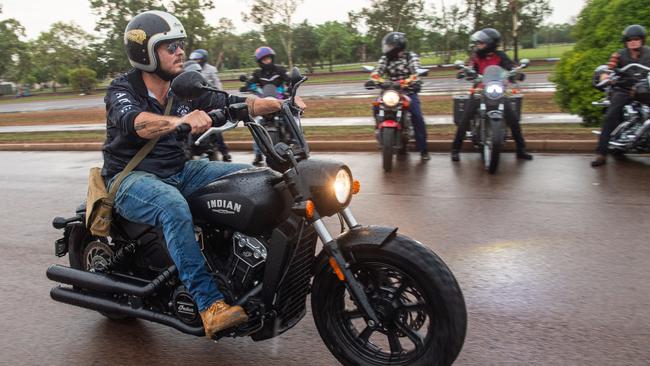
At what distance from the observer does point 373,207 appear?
21.5 feet

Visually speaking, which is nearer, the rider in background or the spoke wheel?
the spoke wheel

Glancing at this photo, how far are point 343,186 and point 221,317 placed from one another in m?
0.93

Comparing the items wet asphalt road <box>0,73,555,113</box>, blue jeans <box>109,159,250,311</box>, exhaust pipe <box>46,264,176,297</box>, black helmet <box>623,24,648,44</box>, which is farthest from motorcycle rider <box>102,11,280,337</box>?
wet asphalt road <box>0,73,555,113</box>

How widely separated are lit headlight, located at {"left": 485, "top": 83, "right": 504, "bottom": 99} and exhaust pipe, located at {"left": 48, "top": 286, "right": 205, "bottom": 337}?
5.86 metres

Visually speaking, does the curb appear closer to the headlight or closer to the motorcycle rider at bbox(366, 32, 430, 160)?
the motorcycle rider at bbox(366, 32, 430, 160)

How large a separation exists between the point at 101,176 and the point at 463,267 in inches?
106

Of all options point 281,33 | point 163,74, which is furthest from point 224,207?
point 281,33

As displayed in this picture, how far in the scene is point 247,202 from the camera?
9.82 ft

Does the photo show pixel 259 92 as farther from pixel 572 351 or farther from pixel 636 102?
pixel 572 351

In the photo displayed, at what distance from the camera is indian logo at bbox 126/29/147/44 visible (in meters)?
3.22

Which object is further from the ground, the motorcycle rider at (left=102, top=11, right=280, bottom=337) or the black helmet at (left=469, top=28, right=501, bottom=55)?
the black helmet at (left=469, top=28, right=501, bottom=55)

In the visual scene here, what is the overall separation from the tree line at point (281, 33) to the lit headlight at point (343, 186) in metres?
11.0

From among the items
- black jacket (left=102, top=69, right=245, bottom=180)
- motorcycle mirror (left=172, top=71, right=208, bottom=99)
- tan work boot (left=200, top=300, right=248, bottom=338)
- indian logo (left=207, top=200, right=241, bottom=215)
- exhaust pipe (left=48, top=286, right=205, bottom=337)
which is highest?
motorcycle mirror (left=172, top=71, right=208, bottom=99)

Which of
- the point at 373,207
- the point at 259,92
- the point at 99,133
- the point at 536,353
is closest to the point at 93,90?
the point at 99,133
